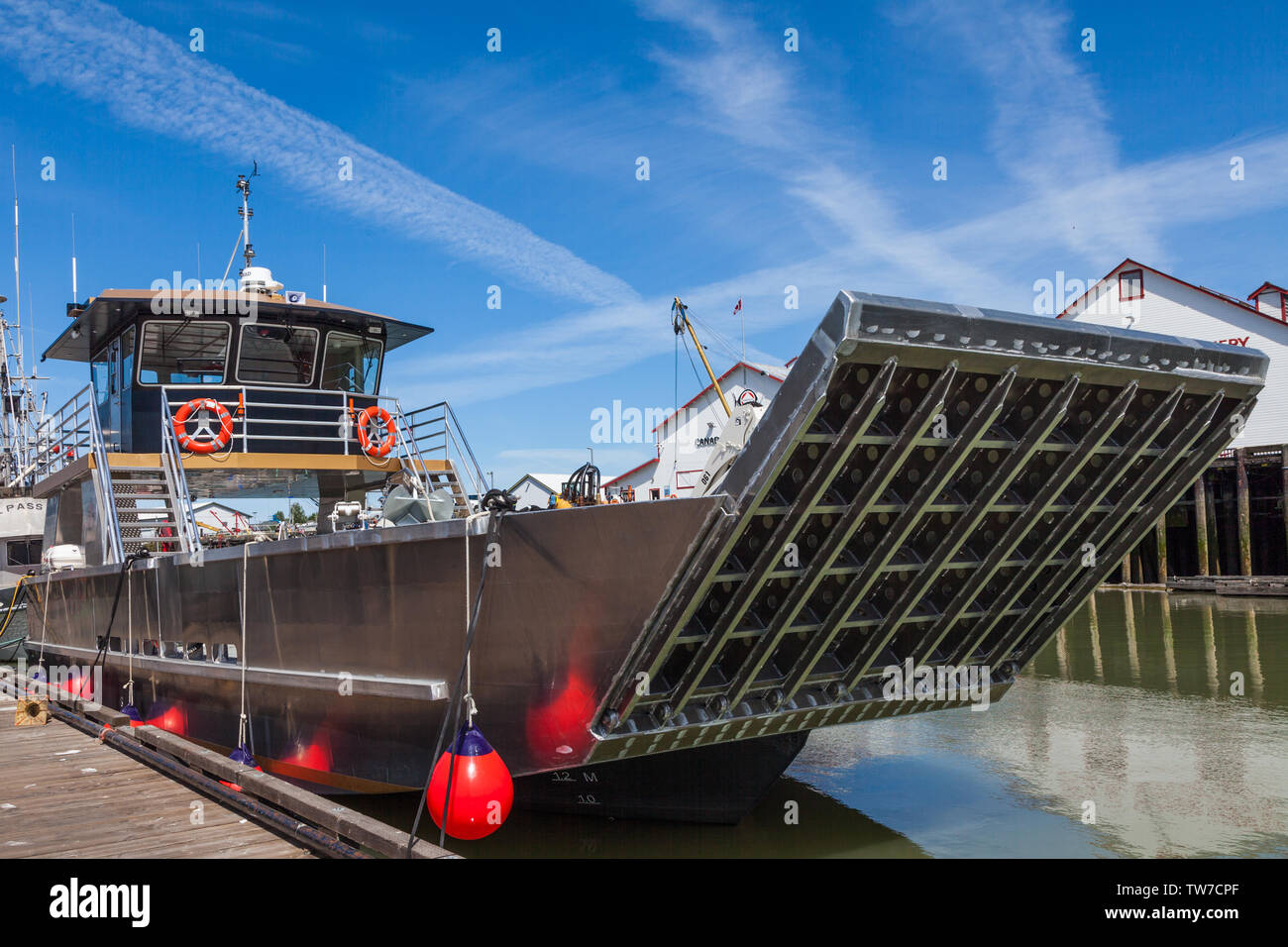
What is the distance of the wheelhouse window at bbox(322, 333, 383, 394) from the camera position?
1112 cm

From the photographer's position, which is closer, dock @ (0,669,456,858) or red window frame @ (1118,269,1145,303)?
dock @ (0,669,456,858)

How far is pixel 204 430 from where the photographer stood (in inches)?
394

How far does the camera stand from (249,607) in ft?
27.2

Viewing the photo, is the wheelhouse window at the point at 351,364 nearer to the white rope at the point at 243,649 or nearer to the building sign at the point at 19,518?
the white rope at the point at 243,649

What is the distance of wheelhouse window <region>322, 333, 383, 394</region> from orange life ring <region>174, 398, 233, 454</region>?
1.31 metres

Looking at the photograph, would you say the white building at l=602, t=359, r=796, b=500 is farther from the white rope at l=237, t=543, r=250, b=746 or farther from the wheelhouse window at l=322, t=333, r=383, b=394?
the white rope at l=237, t=543, r=250, b=746

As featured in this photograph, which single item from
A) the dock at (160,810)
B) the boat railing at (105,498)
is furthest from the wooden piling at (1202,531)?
the dock at (160,810)

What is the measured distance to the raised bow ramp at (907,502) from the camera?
4.85 meters

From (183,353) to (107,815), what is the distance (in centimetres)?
626

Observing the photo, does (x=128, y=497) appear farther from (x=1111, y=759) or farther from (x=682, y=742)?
(x=1111, y=759)

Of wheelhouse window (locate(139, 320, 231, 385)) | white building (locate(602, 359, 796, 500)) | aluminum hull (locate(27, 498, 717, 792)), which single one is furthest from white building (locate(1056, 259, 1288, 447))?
aluminum hull (locate(27, 498, 717, 792))

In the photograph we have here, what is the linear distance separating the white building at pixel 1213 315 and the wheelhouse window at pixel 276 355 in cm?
2788

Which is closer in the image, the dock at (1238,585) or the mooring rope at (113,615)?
the mooring rope at (113,615)

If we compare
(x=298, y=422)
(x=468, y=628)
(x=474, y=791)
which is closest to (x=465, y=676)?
(x=468, y=628)
